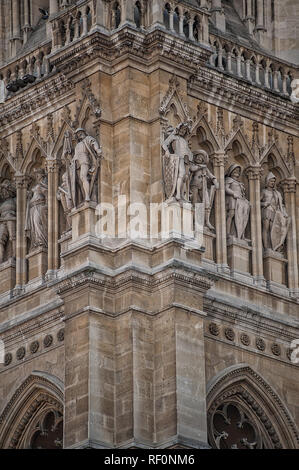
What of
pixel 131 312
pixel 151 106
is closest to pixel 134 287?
pixel 131 312

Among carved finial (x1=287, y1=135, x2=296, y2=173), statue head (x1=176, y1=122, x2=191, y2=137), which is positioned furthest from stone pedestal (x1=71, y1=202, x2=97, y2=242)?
carved finial (x1=287, y1=135, x2=296, y2=173)

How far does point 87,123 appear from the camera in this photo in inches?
1854

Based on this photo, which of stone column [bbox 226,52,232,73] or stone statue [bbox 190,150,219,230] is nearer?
stone statue [bbox 190,150,219,230]

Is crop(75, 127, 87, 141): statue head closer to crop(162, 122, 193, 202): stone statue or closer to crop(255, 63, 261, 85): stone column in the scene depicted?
crop(162, 122, 193, 202): stone statue

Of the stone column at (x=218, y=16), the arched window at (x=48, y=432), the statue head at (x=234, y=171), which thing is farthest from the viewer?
the stone column at (x=218, y=16)

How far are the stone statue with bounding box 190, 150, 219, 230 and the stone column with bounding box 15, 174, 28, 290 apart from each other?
3.13 m

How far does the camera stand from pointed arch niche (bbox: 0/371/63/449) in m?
46.5

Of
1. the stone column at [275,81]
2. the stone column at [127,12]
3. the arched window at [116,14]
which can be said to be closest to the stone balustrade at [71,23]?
the arched window at [116,14]

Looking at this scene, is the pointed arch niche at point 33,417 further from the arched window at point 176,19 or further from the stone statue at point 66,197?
the arched window at point 176,19

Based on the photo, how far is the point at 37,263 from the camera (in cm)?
4766

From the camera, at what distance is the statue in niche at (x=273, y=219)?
4819cm

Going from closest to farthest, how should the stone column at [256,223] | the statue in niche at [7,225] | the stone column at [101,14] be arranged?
the stone column at [101,14]
the stone column at [256,223]
the statue in niche at [7,225]

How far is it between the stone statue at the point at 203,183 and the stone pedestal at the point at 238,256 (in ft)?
1.57
